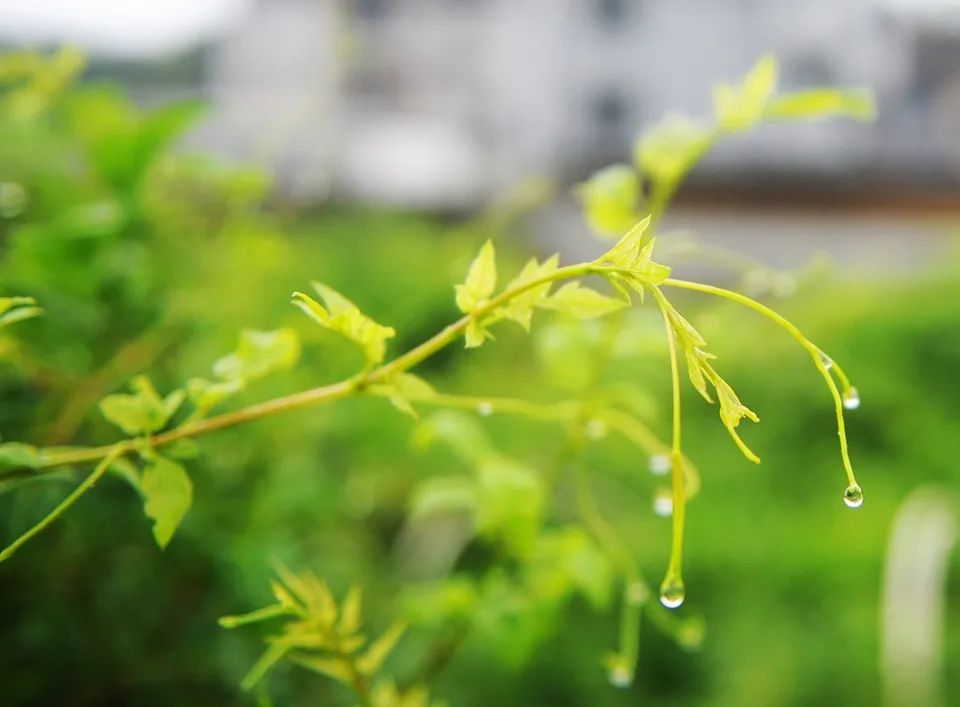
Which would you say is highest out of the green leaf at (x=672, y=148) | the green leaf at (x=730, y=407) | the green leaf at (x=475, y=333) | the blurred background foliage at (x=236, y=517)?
the green leaf at (x=730, y=407)

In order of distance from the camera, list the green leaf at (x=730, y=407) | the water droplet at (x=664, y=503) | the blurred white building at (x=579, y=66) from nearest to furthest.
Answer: the green leaf at (x=730, y=407)
the water droplet at (x=664, y=503)
the blurred white building at (x=579, y=66)

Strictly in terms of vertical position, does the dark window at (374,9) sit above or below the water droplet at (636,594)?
below

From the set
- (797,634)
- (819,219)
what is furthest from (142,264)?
(819,219)

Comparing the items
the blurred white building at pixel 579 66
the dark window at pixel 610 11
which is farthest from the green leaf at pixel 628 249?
the dark window at pixel 610 11

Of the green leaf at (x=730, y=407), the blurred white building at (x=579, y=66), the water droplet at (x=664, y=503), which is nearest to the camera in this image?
the green leaf at (x=730, y=407)

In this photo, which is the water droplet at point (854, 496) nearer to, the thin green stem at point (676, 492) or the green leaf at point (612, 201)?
the thin green stem at point (676, 492)

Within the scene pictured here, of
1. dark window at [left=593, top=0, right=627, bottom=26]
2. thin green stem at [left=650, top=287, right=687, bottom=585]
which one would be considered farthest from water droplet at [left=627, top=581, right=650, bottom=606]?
dark window at [left=593, top=0, right=627, bottom=26]

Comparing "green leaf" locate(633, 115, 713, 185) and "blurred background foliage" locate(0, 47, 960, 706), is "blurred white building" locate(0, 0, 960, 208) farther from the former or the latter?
"green leaf" locate(633, 115, 713, 185)
